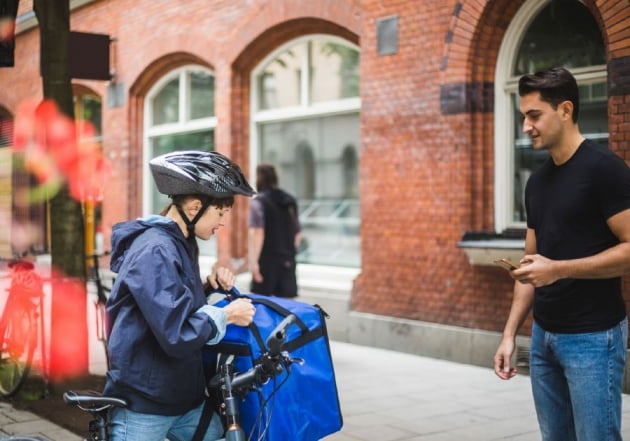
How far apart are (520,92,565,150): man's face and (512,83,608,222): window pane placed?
5.24 meters

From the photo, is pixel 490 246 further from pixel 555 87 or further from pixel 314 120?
pixel 555 87

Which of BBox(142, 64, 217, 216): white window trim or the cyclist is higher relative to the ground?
BBox(142, 64, 217, 216): white window trim

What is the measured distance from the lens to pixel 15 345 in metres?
7.36

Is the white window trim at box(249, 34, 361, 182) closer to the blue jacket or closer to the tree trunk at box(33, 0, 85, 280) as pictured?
the tree trunk at box(33, 0, 85, 280)

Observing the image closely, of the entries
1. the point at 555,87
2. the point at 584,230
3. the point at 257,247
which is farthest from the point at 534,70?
the point at 584,230

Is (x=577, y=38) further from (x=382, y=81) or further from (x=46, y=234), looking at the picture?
(x=46, y=234)

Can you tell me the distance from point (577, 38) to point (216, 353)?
6.50 meters

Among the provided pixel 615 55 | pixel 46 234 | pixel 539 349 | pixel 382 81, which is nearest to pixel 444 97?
pixel 382 81

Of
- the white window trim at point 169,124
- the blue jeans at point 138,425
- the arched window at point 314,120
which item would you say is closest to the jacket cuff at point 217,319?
the blue jeans at point 138,425

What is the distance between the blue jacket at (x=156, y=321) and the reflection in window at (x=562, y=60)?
627 cm

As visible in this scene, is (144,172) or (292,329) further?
(144,172)

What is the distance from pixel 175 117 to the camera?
14992mm

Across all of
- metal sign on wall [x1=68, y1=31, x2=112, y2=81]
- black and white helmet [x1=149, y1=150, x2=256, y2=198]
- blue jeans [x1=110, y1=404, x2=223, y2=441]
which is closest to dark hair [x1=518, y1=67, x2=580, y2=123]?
black and white helmet [x1=149, y1=150, x2=256, y2=198]

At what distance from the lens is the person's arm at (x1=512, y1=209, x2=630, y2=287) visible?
3086 mm
